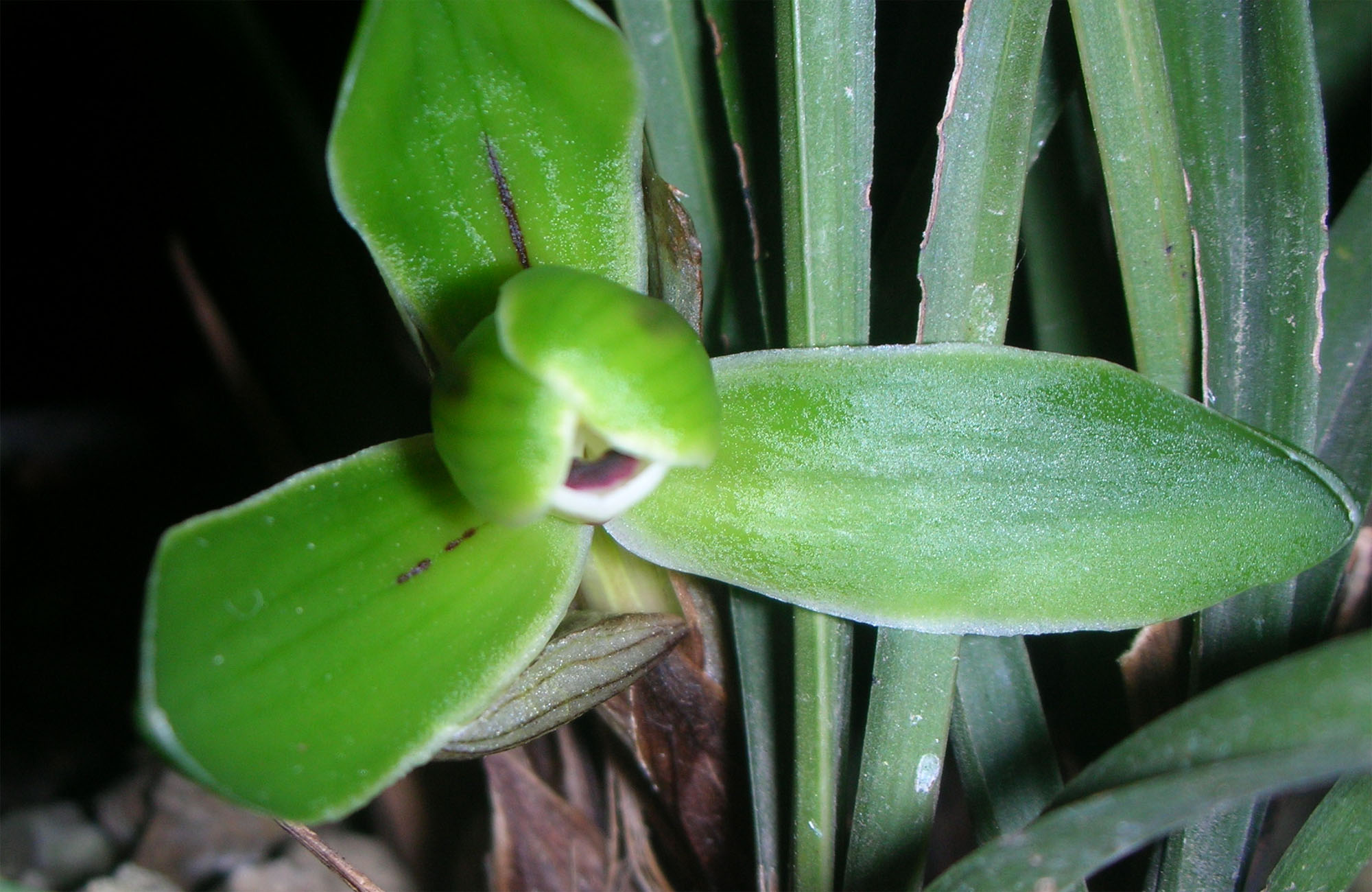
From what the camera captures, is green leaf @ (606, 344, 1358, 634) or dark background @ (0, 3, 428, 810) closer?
green leaf @ (606, 344, 1358, 634)

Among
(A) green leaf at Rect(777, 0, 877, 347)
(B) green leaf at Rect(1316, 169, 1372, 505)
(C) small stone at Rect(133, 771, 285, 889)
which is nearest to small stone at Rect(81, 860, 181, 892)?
(C) small stone at Rect(133, 771, 285, 889)

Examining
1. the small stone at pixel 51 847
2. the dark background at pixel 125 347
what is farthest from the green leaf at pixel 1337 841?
the small stone at pixel 51 847

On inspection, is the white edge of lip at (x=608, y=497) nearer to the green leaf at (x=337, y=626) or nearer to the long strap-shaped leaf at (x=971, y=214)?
the green leaf at (x=337, y=626)

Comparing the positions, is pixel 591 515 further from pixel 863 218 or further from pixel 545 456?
pixel 863 218

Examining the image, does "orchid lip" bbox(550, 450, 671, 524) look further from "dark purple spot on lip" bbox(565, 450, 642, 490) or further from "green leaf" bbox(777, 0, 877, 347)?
"green leaf" bbox(777, 0, 877, 347)

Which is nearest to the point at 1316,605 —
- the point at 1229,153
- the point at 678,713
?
the point at 1229,153

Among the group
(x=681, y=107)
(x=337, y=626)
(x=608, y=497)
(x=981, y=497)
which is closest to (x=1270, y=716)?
(x=981, y=497)
